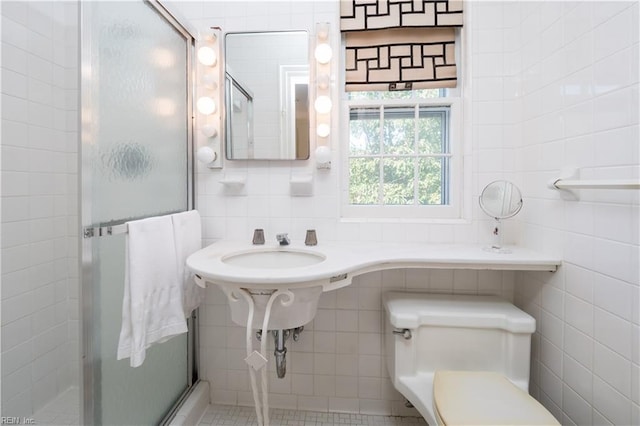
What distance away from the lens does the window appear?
155 cm

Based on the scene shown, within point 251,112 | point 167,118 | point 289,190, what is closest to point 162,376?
point 289,190

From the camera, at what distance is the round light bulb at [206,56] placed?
4.78ft

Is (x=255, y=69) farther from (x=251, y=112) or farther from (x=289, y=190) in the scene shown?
(x=289, y=190)

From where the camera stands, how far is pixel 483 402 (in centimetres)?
90

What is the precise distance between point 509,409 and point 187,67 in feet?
6.07

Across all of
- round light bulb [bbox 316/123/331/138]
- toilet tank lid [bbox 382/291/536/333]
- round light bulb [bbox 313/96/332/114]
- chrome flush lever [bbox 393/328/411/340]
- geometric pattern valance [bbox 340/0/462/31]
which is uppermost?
geometric pattern valance [bbox 340/0/462/31]

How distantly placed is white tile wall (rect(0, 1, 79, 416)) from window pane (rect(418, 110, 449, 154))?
166 centimetres

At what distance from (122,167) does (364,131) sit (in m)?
1.10

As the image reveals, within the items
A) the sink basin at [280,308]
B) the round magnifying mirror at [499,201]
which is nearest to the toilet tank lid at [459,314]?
the round magnifying mirror at [499,201]

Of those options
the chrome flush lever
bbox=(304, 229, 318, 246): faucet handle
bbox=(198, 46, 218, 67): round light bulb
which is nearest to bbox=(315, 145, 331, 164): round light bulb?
bbox=(304, 229, 318, 246): faucet handle

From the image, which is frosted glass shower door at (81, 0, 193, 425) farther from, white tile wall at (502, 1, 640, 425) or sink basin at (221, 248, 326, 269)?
white tile wall at (502, 1, 640, 425)

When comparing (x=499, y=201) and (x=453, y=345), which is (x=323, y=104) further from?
(x=453, y=345)

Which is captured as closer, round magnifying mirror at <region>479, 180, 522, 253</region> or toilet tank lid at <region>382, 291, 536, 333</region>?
toilet tank lid at <region>382, 291, 536, 333</region>

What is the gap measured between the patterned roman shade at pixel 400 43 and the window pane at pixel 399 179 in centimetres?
37
